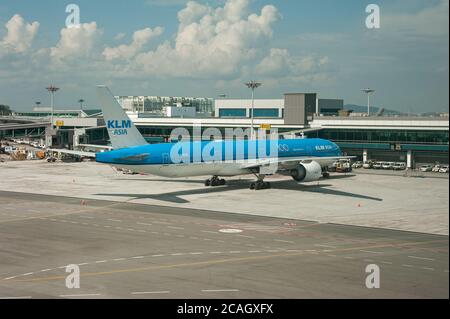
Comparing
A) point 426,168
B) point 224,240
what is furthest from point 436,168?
point 224,240

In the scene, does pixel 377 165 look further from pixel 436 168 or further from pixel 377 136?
pixel 436 168

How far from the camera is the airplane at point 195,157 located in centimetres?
6188

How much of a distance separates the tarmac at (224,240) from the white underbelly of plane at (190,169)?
2.48 meters

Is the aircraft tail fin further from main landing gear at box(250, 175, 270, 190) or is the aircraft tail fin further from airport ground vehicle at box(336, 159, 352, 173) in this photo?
airport ground vehicle at box(336, 159, 352, 173)

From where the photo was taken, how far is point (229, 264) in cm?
3338

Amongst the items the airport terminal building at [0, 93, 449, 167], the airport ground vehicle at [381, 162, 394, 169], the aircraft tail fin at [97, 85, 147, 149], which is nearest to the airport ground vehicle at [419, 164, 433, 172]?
the airport terminal building at [0, 93, 449, 167]

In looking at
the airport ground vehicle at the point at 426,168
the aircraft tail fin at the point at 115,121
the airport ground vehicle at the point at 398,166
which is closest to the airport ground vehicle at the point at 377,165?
the airport ground vehicle at the point at 398,166

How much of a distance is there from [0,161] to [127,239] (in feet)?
287

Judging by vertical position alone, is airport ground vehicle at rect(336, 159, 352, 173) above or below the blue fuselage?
below

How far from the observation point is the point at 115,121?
63219mm

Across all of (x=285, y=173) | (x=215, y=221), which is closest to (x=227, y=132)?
(x=285, y=173)

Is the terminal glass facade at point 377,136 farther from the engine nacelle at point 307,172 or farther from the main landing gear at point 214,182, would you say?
the main landing gear at point 214,182

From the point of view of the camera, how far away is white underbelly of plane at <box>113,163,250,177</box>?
206 ft
